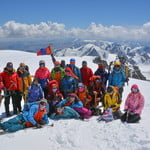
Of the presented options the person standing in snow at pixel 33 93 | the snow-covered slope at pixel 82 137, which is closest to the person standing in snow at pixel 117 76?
the snow-covered slope at pixel 82 137

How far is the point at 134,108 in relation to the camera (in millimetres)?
8391

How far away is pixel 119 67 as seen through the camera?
977 cm

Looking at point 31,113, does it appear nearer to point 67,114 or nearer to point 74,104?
point 67,114

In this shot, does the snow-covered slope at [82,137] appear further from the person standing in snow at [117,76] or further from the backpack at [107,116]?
the person standing in snow at [117,76]

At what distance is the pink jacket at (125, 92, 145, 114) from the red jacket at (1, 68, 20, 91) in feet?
16.5

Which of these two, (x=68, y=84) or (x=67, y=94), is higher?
(x=68, y=84)

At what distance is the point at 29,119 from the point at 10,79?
221 cm

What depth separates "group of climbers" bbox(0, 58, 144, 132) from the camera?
8266mm

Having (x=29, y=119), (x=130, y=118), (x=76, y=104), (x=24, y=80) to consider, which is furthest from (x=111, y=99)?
(x=24, y=80)

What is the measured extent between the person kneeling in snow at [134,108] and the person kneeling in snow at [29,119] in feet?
10.5

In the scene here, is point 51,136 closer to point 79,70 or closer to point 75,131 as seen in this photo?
point 75,131

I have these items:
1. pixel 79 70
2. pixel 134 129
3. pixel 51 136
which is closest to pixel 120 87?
pixel 79 70

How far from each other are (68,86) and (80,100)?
0.91m

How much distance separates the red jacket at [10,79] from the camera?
843cm
